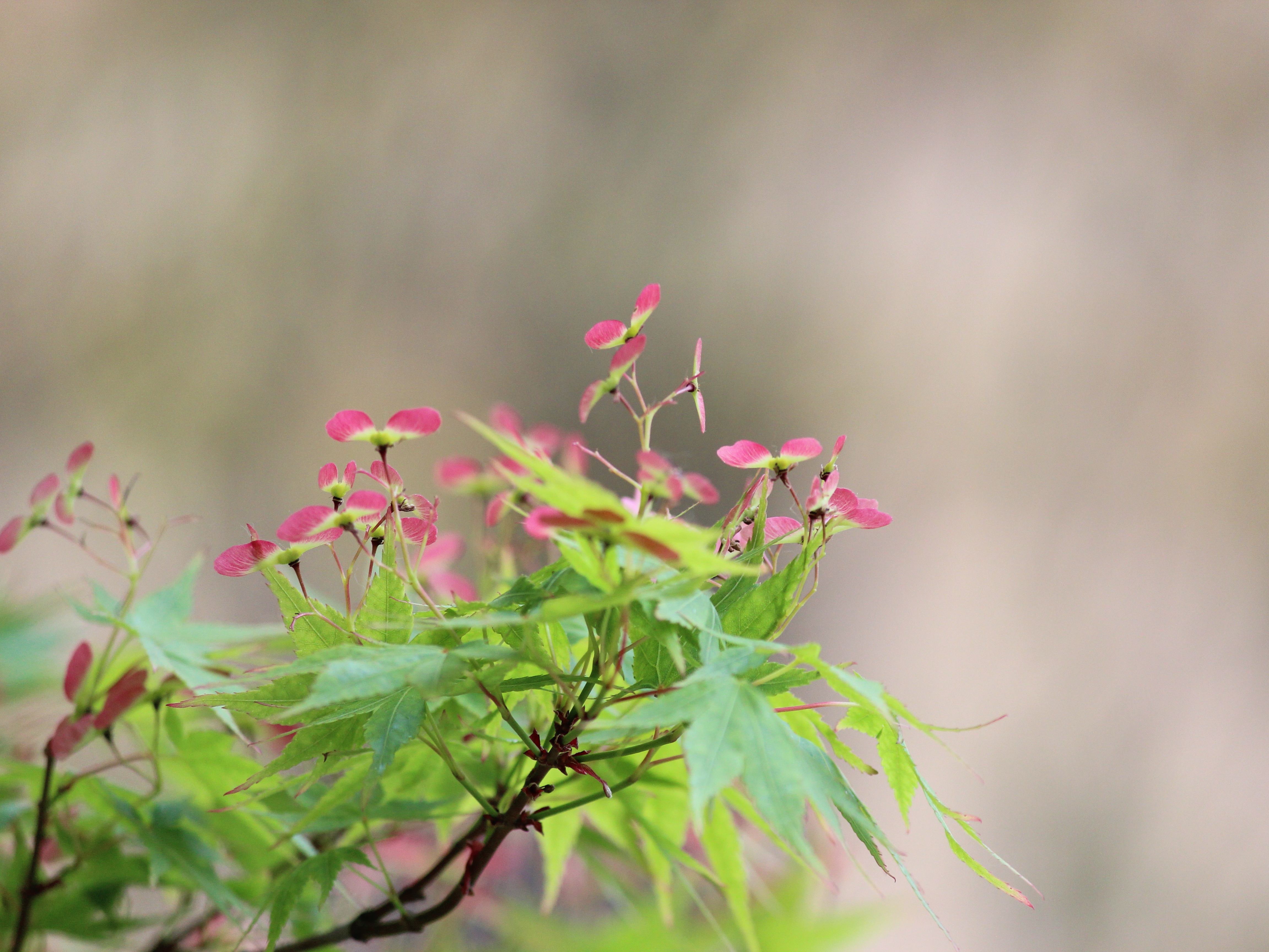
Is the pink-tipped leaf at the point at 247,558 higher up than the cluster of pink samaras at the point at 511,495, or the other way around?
the cluster of pink samaras at the point at 511,495

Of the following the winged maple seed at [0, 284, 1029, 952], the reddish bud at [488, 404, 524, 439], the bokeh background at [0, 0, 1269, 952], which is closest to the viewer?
the winged maple seed at [0, 284, 1029, 952]

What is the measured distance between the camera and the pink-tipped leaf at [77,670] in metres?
0.42

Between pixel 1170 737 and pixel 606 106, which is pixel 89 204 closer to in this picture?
pixel 606 106

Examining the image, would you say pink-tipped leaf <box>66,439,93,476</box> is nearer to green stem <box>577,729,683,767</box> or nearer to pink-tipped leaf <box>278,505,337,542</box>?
pink-tipped leaf <box>278,505,337,542</box>

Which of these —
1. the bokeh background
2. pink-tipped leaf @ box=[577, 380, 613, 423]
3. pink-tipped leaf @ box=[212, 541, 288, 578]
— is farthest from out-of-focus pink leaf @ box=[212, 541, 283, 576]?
the bokeh background

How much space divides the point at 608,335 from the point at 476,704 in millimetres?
153

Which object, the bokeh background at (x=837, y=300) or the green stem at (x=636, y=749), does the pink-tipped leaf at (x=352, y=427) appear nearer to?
the green stem at (x=636, y=749)

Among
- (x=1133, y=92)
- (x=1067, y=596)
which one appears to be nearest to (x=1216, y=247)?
(x=1133, y=92)

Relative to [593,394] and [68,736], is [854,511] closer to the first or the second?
[593,394]

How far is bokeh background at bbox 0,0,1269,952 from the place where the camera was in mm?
1894

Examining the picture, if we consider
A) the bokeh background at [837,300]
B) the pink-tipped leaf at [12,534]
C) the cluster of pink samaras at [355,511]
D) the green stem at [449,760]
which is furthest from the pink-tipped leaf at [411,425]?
the bokeh background at [837,300]

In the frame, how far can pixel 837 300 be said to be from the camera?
203 cm

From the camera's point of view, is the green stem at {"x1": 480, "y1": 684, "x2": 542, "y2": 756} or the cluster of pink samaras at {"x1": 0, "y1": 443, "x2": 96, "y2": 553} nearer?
the green stem at {"x1": 480, "y1": 684, "x2": 542, "y2": 756}

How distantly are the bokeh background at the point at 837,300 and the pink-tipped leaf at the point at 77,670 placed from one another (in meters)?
1.47
